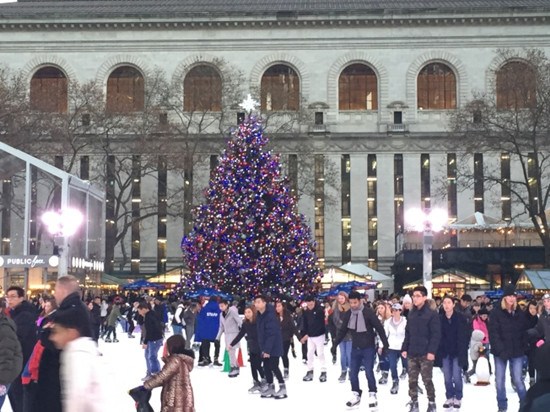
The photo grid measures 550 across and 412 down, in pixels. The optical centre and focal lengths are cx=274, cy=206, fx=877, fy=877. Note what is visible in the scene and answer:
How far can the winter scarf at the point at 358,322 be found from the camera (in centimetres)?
1191

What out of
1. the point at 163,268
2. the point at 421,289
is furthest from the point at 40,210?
the point at 163,268

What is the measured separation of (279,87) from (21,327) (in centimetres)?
5084

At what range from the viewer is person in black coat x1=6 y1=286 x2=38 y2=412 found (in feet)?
30.0

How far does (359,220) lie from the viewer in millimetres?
58594

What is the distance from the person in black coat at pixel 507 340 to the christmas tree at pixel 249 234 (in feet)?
61.4

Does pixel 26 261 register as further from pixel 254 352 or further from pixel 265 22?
pixel 265 22

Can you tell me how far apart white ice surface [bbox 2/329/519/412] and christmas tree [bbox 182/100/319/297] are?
1177 centimetres

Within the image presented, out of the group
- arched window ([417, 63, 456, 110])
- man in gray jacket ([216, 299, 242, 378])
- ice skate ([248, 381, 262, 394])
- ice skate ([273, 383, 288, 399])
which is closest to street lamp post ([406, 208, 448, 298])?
man in gray jacket ([216, 299, 242, 378])

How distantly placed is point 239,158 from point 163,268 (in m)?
28.7

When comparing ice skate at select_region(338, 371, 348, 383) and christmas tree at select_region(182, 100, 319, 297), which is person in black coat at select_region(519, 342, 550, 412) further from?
christmas tree at select_region(182, 100, 319, 297)

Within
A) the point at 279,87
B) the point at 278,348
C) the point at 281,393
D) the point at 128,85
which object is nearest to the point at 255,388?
the point at 281,393

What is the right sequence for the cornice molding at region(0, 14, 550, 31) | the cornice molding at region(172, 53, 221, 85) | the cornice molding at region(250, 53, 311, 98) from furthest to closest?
the cornice molding at region(250, 53, 311, 98) < the cornice molding at region(172, 53, 221, 85) < the cornice molding at region(0, 14, 550, 31)

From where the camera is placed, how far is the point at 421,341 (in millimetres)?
11031

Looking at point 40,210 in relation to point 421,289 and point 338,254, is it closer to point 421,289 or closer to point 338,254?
point 421,289
